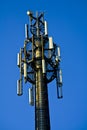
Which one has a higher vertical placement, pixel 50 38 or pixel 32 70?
pixel 50 38

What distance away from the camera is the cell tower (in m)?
30.9

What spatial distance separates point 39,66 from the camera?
107 feet

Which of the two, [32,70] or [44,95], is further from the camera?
[32,70]

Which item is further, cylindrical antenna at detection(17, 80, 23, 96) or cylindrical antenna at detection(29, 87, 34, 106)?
cylindrical antenna at detection(29, 87, 34, 106)

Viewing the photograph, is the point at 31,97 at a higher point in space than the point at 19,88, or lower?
lower

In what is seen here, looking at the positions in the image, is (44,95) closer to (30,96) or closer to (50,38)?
(30,96)

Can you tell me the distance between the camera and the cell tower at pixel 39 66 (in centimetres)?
3094

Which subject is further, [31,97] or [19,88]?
[31,97]

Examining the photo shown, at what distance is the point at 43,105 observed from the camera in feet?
99.6

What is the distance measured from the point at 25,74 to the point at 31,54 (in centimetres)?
305

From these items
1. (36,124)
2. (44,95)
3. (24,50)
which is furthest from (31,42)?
(36,124)

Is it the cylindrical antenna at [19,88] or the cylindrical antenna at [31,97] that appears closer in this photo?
the cylindrical antenna at [19,88]

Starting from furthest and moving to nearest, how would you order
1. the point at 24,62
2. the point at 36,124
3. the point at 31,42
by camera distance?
the point at 31,42, the point at 24,62, the point at 36,124

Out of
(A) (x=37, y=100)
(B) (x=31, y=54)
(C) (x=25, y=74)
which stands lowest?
(A) (x=37, y=100)
